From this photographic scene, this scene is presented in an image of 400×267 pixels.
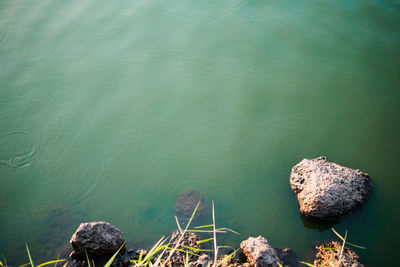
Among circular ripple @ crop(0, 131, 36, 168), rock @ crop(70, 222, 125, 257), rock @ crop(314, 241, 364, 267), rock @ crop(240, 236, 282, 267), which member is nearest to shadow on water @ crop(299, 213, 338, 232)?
rock @ crop(314, 241, 364, 267)

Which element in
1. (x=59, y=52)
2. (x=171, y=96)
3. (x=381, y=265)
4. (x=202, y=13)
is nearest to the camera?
(x=381, y=265)

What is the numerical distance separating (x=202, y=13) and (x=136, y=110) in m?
1.95

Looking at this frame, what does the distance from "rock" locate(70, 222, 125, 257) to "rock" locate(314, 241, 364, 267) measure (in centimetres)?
159

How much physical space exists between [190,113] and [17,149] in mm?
1889

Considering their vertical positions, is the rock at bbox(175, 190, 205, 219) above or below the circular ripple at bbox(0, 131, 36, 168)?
below

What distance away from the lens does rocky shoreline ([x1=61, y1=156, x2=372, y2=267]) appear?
198cm

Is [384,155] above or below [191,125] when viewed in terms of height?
below

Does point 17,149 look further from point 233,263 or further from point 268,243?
point 268,243

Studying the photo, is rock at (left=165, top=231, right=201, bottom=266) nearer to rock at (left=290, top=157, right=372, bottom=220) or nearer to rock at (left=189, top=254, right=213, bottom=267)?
rock at (left=189, top=254, right=213, bottom=267)

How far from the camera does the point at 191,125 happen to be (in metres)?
3.03

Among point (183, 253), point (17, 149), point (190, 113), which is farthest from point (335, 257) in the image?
point (17, 149)

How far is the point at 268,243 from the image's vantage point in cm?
209

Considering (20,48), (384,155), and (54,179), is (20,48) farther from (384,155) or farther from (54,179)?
(384,155)

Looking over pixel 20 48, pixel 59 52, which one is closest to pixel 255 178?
pixel 59 52
